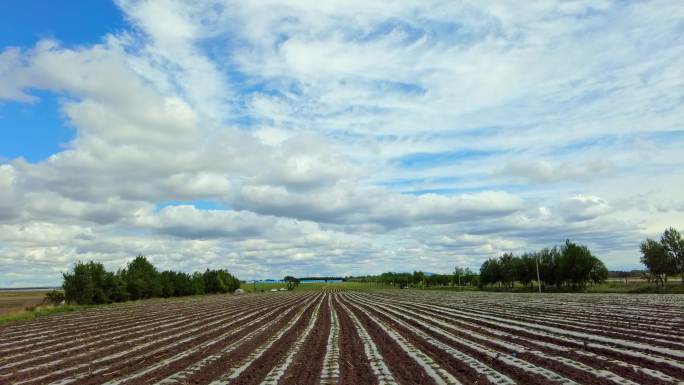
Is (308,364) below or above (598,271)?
below

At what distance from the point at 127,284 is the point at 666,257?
89797mm

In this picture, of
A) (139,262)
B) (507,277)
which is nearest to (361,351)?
(139,262)

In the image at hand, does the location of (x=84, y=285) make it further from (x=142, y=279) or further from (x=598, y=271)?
(x=598, y=271)

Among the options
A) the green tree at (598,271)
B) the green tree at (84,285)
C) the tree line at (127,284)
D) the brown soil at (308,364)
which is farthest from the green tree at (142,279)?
the green tree at (598,271)

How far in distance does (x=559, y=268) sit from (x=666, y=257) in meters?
19.7

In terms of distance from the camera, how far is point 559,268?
100 m

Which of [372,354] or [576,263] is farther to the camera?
[576,263]

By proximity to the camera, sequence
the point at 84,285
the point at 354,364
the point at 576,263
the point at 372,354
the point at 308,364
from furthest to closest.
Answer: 1. the point at 576,263
2. the point at 84,285
3. the point at 372,354
4. the point at 308,364
5. the point at 354,364

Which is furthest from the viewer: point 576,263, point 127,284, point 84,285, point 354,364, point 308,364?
point 576,263

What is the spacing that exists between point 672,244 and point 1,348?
93.9m

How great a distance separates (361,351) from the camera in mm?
20547

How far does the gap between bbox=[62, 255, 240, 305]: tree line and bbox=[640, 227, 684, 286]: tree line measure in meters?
87.4

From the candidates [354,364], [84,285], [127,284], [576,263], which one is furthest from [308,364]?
[576,263]

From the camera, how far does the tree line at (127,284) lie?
241ft
